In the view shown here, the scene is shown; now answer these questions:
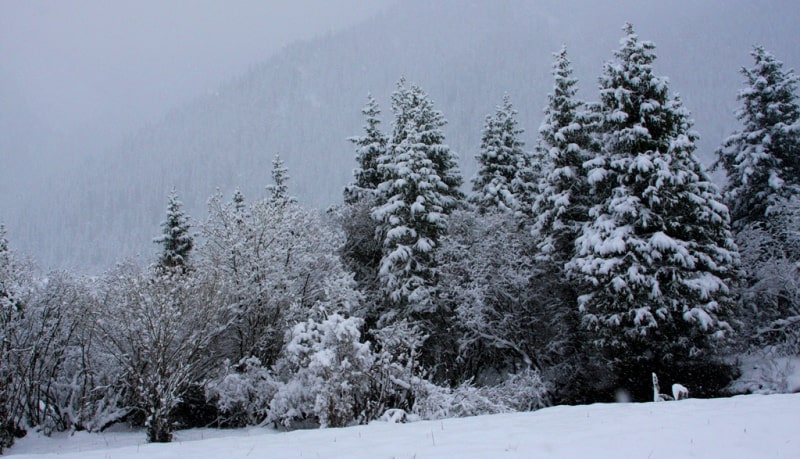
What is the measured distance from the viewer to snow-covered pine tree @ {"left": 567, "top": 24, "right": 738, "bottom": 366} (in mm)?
17688

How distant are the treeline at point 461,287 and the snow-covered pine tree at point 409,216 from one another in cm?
13

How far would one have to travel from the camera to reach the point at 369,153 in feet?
93.0

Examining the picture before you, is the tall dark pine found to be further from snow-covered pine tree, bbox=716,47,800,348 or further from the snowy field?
snow-covered pine tree, bbox=716,47,800,348

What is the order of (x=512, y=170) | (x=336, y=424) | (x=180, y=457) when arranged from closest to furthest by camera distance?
(x=180, y=457) → (x=336, y=424) → (x=512, y=170)

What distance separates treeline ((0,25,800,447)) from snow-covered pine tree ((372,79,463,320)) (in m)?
0.13

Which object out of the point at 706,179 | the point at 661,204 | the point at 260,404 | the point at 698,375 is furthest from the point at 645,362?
the point at 260,404

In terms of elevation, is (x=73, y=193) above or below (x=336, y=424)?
above

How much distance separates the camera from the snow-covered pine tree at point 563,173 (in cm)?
2148

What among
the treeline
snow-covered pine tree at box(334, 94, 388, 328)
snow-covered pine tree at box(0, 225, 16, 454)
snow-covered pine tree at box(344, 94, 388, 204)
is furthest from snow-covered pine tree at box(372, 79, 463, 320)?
snow-covered pine tree at box(0, 225, 16, 454)

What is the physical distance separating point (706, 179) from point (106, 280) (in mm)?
22373

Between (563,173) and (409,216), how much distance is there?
22.7 ft

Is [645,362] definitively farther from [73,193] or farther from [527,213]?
[73,193]

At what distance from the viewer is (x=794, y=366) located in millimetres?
18516

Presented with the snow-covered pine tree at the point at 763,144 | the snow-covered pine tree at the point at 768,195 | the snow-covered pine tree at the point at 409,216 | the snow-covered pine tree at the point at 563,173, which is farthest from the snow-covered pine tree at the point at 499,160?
the snow-covered pine tree at the point at 763,144
